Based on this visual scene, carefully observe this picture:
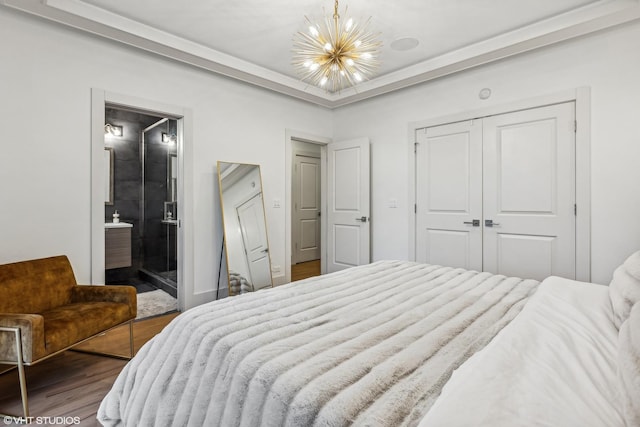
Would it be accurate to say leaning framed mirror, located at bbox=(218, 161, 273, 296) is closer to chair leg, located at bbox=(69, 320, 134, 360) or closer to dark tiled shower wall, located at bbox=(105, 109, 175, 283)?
chair leg, located at bbox=(69, 320, 134, 360)

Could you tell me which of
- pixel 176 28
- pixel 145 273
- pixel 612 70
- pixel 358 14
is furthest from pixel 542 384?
pixel 145 273

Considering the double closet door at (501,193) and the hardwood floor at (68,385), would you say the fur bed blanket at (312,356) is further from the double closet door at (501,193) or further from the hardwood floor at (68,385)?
the double closet door at (501,193)

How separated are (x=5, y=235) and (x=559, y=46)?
4942mm

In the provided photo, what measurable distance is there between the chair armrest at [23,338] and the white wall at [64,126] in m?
1.02

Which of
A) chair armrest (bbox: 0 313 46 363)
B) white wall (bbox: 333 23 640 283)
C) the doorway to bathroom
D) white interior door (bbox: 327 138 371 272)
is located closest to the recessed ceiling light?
white wall (bbox: 333 23 640 283)

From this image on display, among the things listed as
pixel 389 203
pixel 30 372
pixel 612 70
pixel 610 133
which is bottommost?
pixel 30 372

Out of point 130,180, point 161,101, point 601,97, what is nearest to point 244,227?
point 161,101

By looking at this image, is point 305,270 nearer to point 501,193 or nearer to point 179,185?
point 179,185

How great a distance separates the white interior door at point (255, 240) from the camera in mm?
3828

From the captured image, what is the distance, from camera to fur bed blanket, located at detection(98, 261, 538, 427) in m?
0.83

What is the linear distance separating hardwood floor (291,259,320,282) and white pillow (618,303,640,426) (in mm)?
4307

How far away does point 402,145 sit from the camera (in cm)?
418

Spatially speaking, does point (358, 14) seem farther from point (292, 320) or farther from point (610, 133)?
point (292, 320)

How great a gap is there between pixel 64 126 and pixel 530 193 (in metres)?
4.25
